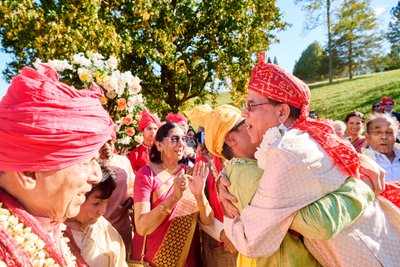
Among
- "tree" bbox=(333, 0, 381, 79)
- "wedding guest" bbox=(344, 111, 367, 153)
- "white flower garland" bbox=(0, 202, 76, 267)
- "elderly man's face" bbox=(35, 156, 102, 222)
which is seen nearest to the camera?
"white flower garland" bbox=(0, 202, 76, 267)

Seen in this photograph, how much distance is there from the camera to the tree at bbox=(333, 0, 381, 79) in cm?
4606

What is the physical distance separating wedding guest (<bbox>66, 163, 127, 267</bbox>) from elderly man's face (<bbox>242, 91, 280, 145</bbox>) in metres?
1.31

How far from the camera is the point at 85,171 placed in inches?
67.7

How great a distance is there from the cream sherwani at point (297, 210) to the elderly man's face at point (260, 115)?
21 centimetres

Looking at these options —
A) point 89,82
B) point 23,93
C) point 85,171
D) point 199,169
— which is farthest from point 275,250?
point 89,82

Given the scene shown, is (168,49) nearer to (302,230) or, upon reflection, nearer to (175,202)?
(175,202)

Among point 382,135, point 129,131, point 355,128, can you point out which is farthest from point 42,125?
point 355,128

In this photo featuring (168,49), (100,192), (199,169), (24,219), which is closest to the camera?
(24,219)

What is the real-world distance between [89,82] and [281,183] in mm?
2977

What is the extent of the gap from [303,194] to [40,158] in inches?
46.0

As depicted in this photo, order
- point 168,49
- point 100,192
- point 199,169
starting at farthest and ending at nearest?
point 168,49 → point 199,169 → point 100,192

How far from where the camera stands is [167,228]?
369cm

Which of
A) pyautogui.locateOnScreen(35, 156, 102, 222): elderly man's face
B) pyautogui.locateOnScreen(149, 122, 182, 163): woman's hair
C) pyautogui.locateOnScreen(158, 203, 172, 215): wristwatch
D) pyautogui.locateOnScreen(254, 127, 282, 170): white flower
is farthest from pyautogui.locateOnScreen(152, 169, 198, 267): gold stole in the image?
pyautogui.locateOnScreen(35, 156, 102, 222): elderly man's face

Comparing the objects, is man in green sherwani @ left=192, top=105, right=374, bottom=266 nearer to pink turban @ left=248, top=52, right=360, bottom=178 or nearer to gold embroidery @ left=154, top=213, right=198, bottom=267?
pink turban @ left=248, top=52, right=360, bottom=178
